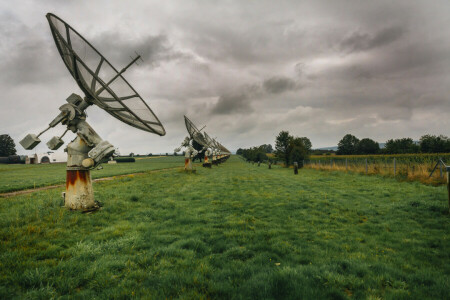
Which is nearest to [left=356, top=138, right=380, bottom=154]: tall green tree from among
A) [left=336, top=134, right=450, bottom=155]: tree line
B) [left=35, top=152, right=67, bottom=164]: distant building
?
[left=336, top=134, right=450, bottom=155]: tree line

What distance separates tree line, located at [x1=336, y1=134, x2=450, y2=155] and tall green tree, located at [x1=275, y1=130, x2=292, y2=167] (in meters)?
64.0

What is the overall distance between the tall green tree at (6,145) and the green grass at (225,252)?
376 feet

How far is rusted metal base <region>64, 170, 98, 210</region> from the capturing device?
6902 millimetres

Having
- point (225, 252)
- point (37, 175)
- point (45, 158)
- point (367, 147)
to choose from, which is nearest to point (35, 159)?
point (45, 158)

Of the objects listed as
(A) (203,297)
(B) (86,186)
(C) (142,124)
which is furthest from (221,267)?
(C) (142,124)

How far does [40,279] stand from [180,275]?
6.74ft

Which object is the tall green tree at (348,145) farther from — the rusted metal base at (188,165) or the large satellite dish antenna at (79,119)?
the large satellite dish antenna at (79,119)

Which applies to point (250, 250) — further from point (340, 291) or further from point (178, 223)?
point (178, 223)

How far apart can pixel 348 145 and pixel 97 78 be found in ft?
434

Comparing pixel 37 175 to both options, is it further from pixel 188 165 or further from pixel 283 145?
pixel 283 145

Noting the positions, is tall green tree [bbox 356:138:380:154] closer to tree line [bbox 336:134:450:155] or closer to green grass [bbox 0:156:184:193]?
tree line [bbox 336:134:450:155]

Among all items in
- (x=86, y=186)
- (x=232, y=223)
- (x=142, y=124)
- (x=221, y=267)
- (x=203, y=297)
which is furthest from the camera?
(x=142, y=124)

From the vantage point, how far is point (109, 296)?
116 inches

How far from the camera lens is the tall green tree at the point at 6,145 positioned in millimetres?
88062
